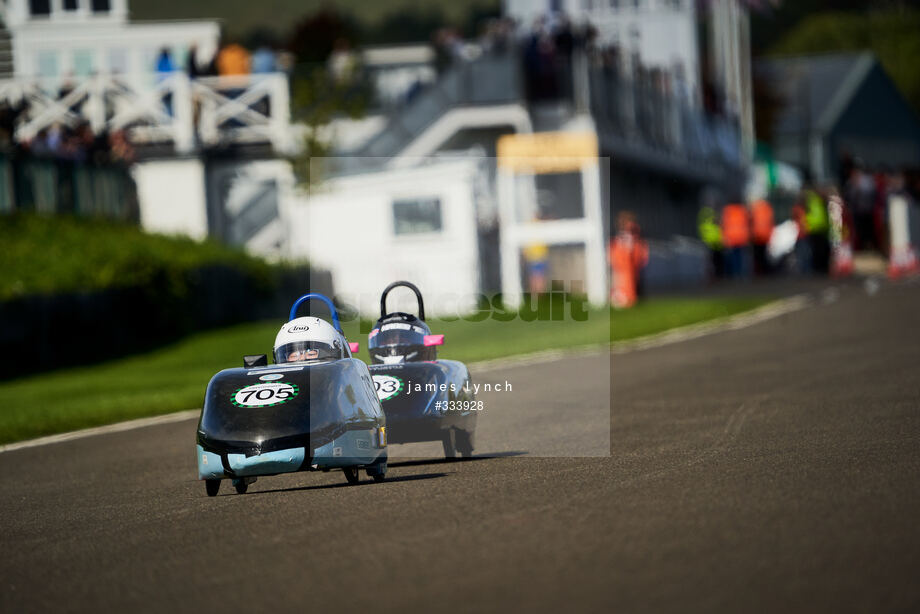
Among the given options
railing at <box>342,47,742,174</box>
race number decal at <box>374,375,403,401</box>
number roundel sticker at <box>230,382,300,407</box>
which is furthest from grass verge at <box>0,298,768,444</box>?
number roundel sticker at <box>230,382,300,407</box>

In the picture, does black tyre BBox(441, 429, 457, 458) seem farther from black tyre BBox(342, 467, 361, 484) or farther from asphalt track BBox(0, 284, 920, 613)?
black tyre BBox(342, 467, 361, 484)

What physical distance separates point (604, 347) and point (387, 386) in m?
11.3

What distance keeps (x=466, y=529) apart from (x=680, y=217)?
39312 mm

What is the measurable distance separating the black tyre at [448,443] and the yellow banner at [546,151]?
64.2ft

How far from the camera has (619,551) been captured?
6.44 m

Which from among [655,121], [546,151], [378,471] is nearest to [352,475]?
[378,471]

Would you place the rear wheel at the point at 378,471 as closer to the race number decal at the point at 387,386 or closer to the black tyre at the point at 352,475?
the black tyre at the point at 352,475

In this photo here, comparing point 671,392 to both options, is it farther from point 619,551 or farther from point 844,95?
point 844,95

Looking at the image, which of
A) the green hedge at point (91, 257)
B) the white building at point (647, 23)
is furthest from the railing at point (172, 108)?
the white building at point (647, 23)

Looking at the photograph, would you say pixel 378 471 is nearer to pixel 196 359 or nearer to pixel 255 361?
pixel 255 361

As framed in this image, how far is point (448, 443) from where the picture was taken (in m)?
10.5

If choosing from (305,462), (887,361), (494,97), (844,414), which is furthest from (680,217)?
(305,462)

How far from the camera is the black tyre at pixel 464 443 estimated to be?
10.6 m

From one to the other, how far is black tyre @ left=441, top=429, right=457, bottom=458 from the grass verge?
598cm
